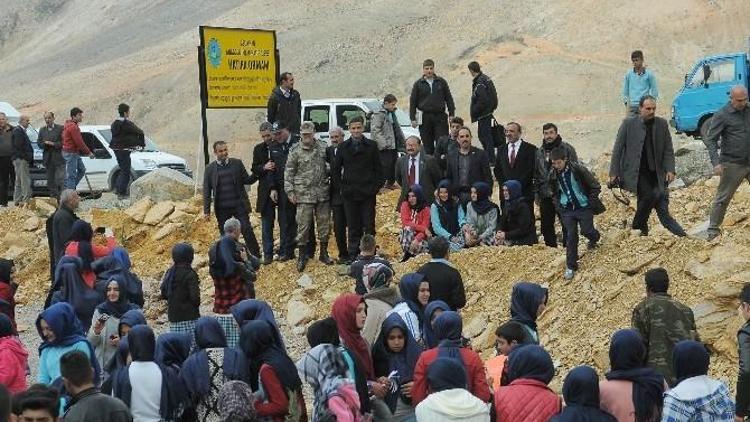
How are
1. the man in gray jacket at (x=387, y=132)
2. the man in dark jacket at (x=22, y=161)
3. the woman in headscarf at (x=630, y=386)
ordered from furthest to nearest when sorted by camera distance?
the man in dark jacket at (x=22, y=161) < the man in gray jacket at (x=387, y=132) < the woman in headscarf at (x=630, y=386)

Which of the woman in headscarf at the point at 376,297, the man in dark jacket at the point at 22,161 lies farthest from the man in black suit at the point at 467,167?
the man in dark jacket at the point at 22,161

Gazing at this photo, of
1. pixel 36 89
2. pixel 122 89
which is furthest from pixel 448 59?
pixel 36 89

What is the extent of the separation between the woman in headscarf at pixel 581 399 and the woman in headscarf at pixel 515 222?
24.8ft

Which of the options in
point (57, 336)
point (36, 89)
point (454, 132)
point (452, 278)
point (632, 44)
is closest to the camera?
point (57, 336)

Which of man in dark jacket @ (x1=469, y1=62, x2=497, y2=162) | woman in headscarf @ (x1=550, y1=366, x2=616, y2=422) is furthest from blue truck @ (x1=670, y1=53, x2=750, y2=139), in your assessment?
woman in headscarf @ (x1=550, y1=366, x2=616, y2=422)

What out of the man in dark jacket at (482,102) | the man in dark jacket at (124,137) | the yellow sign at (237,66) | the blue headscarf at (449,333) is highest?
the yellow sign at (237,66)

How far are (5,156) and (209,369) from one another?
15498 mm

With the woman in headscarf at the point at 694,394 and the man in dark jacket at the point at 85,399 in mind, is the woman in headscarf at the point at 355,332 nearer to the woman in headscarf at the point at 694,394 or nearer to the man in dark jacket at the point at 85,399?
the man in dark jacket at the point at 85,399

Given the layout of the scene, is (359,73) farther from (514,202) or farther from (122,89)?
(514,202)

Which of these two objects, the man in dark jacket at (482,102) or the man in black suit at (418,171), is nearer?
the man in black suit at (418,171)

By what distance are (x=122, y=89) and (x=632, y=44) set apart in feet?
69.8

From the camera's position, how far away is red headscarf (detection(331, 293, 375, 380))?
793cm

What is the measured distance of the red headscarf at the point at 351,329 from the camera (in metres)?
7.93

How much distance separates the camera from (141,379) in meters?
7.73
